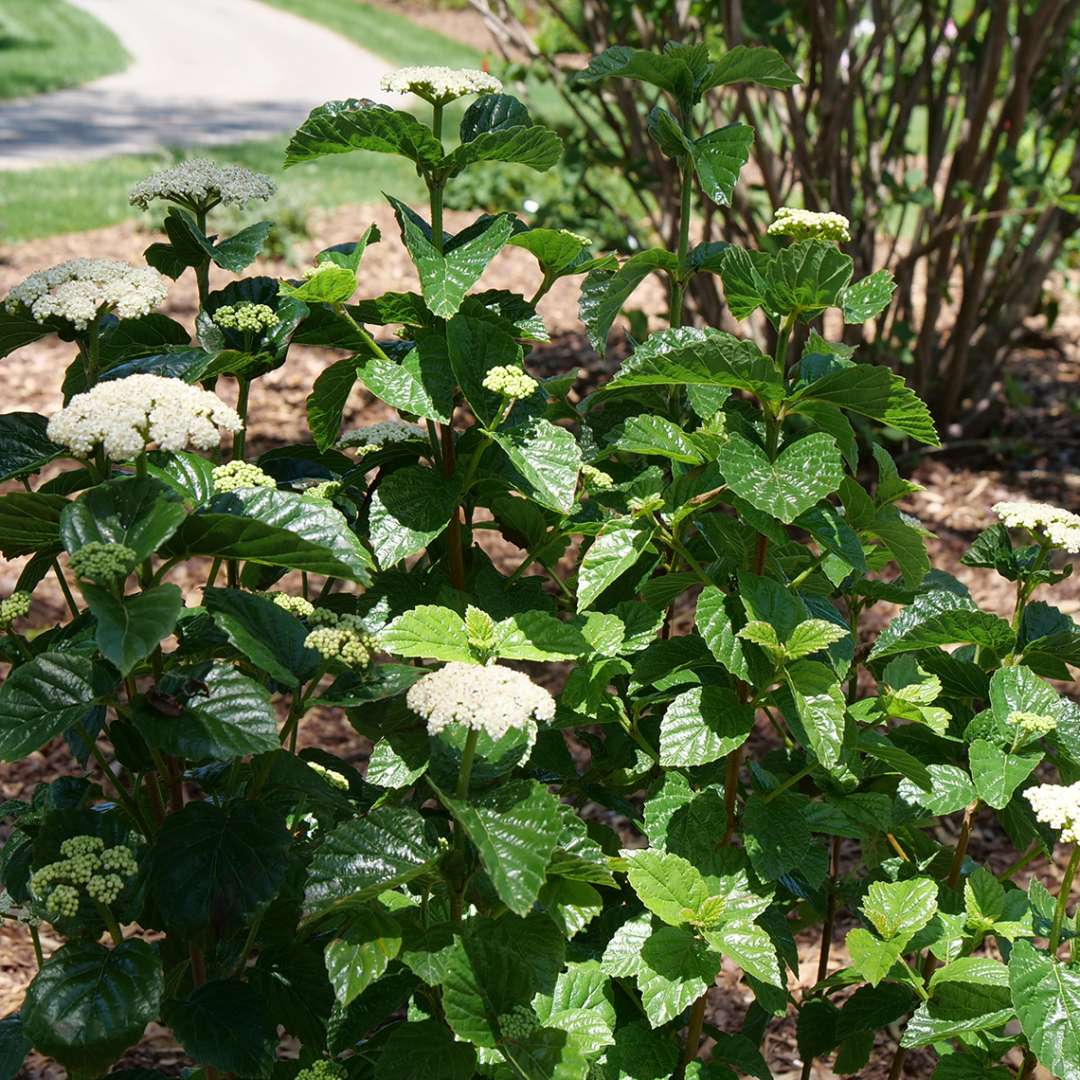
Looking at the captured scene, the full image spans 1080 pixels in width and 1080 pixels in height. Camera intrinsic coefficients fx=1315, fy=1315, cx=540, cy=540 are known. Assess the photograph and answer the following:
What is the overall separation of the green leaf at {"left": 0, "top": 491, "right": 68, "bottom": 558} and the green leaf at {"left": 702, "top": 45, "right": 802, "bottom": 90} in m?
1.02

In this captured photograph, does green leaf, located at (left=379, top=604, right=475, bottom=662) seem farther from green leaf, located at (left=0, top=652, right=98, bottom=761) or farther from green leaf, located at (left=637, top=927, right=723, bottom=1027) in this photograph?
green leaf, located at (left=637, top=927, right=723, bottom=1027)

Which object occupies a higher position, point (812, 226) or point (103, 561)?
point (812, 226)

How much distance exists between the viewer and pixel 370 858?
55.4 inches

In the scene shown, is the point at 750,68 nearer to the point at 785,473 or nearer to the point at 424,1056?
the point at 785,473

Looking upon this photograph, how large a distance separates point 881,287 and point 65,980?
4.10 feet

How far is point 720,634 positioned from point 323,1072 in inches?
27.0

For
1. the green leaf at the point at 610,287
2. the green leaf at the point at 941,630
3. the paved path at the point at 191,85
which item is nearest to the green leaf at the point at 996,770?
the green leaf at the point at 941,630

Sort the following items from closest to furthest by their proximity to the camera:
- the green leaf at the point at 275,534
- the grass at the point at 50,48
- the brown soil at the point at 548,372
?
the green leaf at the point at 275,534, the brown soil at the point at 548,372, the grass at the point at 50,48

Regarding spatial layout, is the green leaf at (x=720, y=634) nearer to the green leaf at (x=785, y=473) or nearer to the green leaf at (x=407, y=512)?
the green leaf at (x=785, y=473)

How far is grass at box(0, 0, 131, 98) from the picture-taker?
48.3 ft

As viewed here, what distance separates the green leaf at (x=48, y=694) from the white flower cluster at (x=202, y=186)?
641 mm

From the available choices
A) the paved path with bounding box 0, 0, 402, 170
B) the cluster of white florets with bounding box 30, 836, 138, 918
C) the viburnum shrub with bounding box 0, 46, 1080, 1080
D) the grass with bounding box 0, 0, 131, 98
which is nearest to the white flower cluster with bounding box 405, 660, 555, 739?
the viburnum shrub with bounding box 0, 46, 1080, 1080

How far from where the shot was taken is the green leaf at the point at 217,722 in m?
1.32

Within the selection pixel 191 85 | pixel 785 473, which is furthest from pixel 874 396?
pixel 191 85
